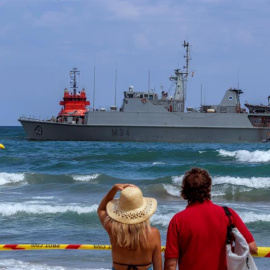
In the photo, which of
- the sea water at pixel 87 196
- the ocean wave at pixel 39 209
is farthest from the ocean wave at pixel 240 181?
the ocean wave at pixel 39 209

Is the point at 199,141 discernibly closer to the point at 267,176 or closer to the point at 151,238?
the point at 267,176

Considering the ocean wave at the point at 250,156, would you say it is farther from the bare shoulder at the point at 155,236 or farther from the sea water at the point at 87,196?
the bare shoulder at the point at 155,236

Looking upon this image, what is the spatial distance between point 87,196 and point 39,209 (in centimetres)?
419

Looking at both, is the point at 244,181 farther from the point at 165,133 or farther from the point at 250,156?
the point at 165,133

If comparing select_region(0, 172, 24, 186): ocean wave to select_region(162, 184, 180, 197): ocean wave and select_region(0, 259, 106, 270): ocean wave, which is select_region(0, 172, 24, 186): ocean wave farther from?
select_region(0, 259, 106, 270): ocean wave

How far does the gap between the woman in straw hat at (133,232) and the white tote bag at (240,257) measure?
408mm

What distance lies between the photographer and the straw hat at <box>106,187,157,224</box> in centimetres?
358

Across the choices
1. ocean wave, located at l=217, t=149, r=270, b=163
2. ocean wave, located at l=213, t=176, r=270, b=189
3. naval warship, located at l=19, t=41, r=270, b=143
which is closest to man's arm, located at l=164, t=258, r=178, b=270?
ocean wave, located at l=213, t=176, r=270, b=189

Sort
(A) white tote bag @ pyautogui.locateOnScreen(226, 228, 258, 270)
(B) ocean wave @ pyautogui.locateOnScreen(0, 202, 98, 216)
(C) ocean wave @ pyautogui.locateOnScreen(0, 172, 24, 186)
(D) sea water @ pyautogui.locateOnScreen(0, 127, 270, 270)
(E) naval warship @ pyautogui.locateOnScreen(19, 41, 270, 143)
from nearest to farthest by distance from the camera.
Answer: (A) white tote bag @ pyautogui.locateOnScreen(226, 228, 258, 270), (D) sea water @ pyautogui.locateOnScreen(0, 127, 270, 270), (B) ocean wave @ pyautogui.locateOnScreen(0, 202, 98, 216), (C) ocean wave @ pyautogui.locateOnScreen(0, 172, 24, 186), (E) naval warship @ pyautogui.locateOnScreen(19, 41, 270, 143)

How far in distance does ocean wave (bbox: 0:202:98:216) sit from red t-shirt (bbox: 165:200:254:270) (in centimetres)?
942

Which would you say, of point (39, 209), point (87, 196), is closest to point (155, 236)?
point (39, 209)

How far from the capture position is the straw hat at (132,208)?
11.7 feet

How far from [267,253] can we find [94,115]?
4563 centimetres

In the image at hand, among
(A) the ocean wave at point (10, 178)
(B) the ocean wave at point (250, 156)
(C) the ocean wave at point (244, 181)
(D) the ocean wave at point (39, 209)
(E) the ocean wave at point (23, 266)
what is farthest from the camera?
(B) the ocean wave at point (250, 156)
